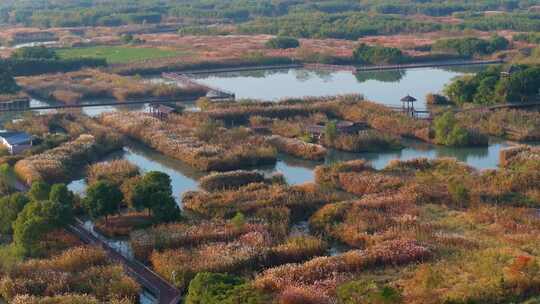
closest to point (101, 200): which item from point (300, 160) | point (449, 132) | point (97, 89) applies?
point (300, 160)

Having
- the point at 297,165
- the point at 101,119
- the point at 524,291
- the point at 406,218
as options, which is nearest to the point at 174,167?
the point at 297,165

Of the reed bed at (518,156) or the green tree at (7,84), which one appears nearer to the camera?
the reed bed at (518,156)

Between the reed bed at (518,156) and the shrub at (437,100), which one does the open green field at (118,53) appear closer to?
the shrub at (437,100)

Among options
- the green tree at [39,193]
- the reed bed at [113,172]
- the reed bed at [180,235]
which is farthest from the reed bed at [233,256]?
the reed bed at [113,172]

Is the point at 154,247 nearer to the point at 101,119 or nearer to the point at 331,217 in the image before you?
the point at 331,217

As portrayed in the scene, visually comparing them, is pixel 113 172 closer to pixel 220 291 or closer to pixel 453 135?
pixel 220 291

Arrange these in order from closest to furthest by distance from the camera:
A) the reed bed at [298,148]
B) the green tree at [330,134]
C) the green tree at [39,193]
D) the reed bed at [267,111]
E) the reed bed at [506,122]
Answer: the green tree at [39,193] < the reed bed at [298,148] < the green tree at [330,134] < the reed bed at [506,122] < the reed bed at [267,111]
